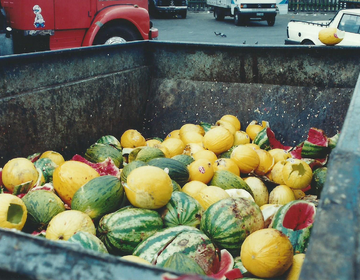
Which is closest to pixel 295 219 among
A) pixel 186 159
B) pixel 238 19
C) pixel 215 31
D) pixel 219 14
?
pixel 186 159

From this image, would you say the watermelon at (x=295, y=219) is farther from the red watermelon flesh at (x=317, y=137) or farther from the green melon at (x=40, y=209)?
the green melon at (x=40, y=209)

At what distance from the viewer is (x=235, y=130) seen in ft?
13.5

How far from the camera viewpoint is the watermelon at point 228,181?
304 cm

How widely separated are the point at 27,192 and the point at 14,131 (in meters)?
0.66

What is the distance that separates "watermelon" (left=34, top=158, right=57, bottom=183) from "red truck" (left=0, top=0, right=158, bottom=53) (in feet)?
13.1

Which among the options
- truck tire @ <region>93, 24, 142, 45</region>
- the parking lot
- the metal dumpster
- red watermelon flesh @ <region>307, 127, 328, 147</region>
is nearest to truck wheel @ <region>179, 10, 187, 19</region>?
the parking lot

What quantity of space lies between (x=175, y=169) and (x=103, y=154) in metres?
0.87

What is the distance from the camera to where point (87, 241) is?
209cm

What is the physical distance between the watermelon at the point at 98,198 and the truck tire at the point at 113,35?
5459mm

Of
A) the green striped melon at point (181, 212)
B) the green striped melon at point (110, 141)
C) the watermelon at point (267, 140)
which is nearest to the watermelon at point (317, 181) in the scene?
the watermelon at point (267, 140)

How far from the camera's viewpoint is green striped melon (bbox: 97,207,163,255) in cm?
229

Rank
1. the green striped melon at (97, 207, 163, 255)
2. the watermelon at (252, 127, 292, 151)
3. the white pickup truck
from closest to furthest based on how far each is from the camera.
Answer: the green striped melon at (97, 207, 163, 255)
the watermelon at (252, 127, 292, 151)
the white pickup truck

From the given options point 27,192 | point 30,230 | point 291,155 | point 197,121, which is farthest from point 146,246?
point 197,121

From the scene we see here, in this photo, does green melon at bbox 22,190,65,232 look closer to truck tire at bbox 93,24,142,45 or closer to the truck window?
truck tire at bbox 93,24,142,45
